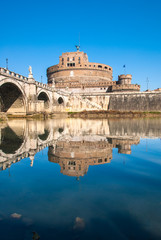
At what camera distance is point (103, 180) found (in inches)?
152

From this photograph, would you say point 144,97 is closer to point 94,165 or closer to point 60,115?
point 60,115

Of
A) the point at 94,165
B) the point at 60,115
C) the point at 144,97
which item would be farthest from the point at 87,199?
the point at 144,97

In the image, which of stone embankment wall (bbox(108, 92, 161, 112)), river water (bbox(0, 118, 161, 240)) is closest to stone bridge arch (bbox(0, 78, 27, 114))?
river water (bbox(0, 118, 161, 240))

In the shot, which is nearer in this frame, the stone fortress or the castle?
the stone fortress

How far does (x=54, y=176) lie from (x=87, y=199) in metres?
1.31

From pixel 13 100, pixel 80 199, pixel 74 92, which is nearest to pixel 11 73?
pixel 13 100

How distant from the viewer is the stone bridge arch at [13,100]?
91.4ft

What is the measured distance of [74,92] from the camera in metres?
65.3

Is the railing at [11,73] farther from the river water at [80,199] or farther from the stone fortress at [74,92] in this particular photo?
the river water at [80,199]

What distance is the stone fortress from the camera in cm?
2908

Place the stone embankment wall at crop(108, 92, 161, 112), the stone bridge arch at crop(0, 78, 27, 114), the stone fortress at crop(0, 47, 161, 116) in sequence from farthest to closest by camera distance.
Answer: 1. the stone embankment wall at crop(108, 92, 161, 112)
2. the stone fortress at crop(0, 47, 161, 116)
3. the stone bridge arch at crop(0, 78, 27, 114)

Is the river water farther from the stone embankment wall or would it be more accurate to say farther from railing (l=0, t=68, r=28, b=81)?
the stone embankment wall

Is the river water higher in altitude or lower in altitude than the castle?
lower

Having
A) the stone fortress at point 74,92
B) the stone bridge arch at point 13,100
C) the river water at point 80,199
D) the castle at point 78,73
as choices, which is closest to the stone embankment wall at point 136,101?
the stone fortress at point 74,92
